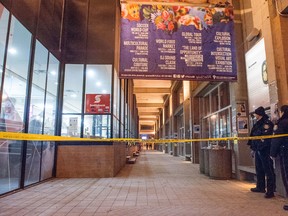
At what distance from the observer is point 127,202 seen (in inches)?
170

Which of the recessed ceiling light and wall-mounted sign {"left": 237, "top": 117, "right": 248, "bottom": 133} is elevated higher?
the recessed ceiling light

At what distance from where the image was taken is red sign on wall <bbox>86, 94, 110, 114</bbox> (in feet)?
26.6

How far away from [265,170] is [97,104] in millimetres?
5412

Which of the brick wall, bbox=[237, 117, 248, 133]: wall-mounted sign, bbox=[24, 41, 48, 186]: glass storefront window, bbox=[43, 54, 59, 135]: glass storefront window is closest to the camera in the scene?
bbox=[24, 41, 48, 186]: glass storefront window

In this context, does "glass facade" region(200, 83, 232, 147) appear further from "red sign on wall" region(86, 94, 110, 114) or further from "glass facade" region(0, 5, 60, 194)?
"glass facade" region(0, 5, 60, 194)

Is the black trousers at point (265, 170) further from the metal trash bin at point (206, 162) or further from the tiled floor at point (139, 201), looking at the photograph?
the metal trash bin at point (206, 162)

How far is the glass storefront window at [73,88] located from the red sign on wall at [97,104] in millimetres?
313

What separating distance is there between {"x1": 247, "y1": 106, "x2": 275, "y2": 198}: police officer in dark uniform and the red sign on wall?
4.73m

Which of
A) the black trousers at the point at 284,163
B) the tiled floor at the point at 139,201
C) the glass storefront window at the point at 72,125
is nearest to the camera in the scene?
the tiled floor at the point at 139,201

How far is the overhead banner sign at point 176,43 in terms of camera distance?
6.09m

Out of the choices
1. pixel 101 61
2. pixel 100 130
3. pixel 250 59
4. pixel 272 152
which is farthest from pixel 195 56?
pixel 100 130

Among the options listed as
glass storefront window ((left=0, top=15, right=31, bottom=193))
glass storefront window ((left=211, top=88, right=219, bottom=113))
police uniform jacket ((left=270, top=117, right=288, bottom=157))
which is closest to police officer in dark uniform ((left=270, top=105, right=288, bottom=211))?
police uniform jacket ((left=270, top=117, right=288, bottom=157))

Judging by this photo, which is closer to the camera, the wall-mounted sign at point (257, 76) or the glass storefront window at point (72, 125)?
the wall-mounted sign at point (257, 76)

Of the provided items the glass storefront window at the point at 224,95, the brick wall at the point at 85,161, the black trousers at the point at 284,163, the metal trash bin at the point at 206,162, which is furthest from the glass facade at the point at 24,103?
the glass storefront window at the point at 224,95
